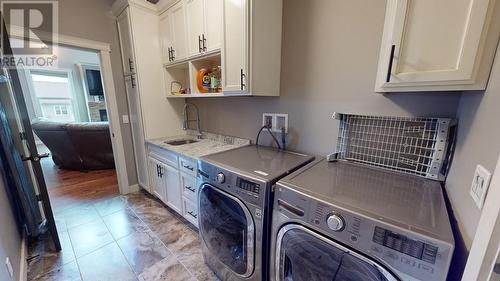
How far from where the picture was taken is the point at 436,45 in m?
0.78

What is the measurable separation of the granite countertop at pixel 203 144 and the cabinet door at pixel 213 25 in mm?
906

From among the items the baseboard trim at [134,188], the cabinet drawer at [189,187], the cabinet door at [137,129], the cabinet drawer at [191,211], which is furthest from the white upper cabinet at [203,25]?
the baseboard trim at [134,188]

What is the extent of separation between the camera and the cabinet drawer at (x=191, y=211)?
6.03 ft

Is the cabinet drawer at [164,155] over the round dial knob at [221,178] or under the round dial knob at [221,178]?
under

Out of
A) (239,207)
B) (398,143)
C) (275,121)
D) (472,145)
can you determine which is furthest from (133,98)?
(472,145)

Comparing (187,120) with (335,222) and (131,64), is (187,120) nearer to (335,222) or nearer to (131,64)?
(131,64)

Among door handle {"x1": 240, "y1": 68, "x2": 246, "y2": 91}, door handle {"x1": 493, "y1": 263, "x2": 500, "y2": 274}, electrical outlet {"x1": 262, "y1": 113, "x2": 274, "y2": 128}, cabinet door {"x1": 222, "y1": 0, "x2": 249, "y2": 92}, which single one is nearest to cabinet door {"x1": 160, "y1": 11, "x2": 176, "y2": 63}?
cabinet door {"x1": 222, "y1": 0, "x2": 249, "y2": 92}

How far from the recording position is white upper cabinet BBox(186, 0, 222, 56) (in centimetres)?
158

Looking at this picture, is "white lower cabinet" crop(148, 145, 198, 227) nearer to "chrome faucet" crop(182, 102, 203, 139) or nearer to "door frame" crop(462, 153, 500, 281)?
"chrome faucet" crop(182, 102, 203, 139)

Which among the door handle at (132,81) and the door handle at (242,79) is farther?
the door handle at (132,81)

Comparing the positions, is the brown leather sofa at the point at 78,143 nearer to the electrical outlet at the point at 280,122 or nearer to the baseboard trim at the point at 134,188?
the baseboard trim at the point at 134,188

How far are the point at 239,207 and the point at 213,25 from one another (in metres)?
1.45

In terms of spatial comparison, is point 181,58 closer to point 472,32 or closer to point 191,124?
point 191,124

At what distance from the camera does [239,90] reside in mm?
1493
